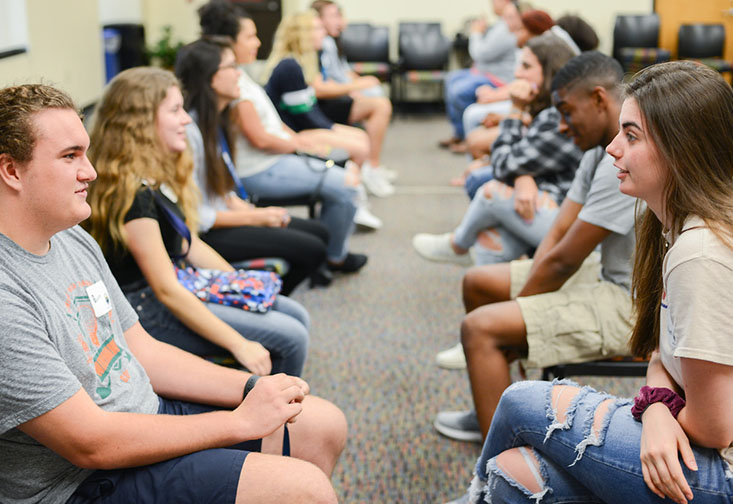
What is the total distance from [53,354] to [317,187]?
2645 mm

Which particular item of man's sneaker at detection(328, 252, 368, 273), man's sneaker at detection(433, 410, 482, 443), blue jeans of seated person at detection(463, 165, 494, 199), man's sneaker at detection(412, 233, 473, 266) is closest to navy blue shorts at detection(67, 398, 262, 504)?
man's sneaker at detection(433, 410, 482, 443)

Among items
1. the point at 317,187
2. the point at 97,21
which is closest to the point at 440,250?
the point at 317,187

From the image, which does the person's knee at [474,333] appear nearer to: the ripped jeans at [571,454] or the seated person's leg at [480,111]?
the ripped jeans at [571,454]

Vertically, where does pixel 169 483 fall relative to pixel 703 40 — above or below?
below

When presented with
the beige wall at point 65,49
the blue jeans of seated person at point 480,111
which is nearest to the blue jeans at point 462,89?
the blue jeans of seated person at point 480,111

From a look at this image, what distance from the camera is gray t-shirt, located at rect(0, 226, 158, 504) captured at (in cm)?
118

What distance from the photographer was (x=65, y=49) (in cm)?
696

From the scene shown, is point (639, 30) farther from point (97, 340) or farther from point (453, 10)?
point (97, 340)

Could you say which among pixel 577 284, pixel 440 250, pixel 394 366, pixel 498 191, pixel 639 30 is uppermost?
pixel 639 30

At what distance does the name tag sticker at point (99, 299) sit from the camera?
57.5 inches

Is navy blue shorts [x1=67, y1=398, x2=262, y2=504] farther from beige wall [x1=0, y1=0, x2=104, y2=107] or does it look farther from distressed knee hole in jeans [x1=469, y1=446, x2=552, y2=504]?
beige wall [x1=0, y1=0, x2=104, y2=107]

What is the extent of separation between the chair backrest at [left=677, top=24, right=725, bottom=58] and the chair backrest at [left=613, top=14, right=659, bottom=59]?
14.2 inches

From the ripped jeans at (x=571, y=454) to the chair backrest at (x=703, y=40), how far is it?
8466mm

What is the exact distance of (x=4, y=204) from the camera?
1.26 metres
